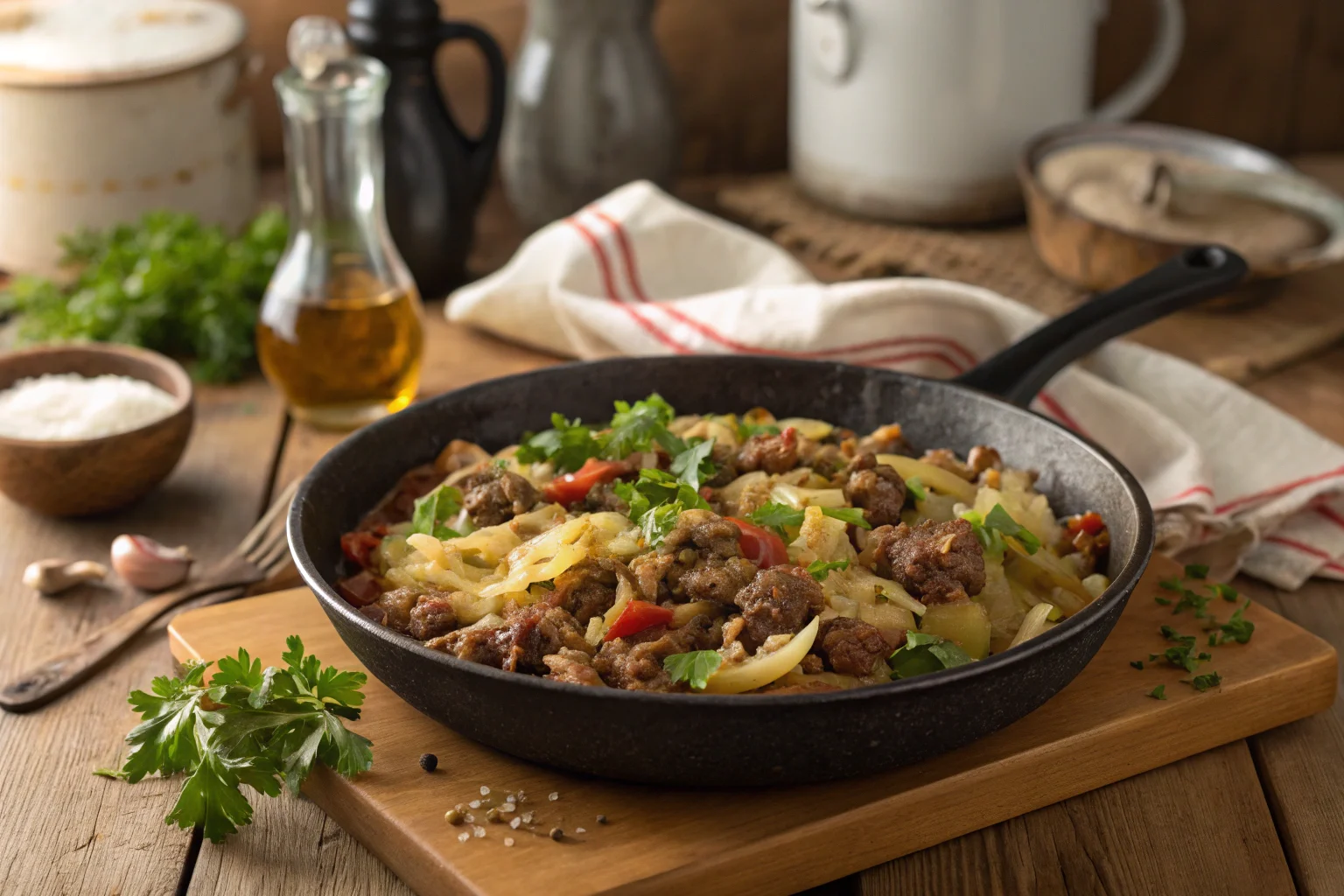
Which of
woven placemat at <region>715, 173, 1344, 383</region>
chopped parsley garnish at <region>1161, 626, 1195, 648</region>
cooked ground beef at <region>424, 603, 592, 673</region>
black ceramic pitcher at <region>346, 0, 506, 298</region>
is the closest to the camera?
cooked ground beef at <region>424, 603, 592, 673</region>

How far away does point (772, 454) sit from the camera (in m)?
3.03

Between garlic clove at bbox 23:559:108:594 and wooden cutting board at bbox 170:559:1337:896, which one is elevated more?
wooden cutting board at bbox 170:559:1337:896

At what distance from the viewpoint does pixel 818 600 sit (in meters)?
2.50

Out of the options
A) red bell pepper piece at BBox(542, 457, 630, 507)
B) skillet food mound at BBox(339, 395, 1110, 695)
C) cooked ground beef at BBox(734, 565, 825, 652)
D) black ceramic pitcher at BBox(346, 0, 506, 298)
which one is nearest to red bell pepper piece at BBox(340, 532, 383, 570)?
skillet food mound at BBox(339, 395, 1110, 695)

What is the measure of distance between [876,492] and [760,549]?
0.34m

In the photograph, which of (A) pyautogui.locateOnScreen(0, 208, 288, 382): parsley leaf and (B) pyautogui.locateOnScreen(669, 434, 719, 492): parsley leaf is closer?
(B) pyautogui.locateOnScreen(669, 434, 719, 492): parsley leaf

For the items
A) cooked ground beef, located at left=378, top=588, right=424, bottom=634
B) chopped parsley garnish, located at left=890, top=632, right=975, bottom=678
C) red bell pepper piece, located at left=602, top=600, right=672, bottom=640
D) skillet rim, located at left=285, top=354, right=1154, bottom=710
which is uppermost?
skillet rim, located at left=285, top=354, right=1154, bottom=710

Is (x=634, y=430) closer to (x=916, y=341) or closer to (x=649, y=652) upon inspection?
(x=649, y=652)

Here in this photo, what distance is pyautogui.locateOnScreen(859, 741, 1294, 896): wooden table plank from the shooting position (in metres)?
2.36

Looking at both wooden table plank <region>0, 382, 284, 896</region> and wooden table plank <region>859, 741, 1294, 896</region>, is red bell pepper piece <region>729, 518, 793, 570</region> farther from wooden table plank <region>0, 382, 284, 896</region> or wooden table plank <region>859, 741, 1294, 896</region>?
wooden table plank <region>0, 382, 284, 896</region>

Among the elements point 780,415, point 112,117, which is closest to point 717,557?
point 780,415

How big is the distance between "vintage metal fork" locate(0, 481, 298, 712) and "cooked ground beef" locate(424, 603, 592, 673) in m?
0.78

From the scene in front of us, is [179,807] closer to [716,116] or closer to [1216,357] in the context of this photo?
[1216,357]

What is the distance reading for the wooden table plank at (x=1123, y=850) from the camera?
236cm
